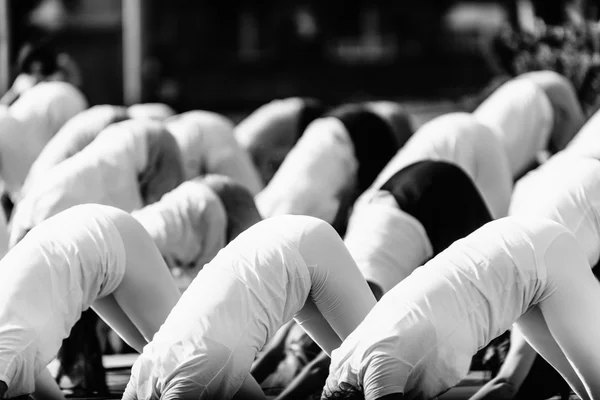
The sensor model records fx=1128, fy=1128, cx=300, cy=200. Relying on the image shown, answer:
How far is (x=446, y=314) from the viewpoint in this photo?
3062 millimetres

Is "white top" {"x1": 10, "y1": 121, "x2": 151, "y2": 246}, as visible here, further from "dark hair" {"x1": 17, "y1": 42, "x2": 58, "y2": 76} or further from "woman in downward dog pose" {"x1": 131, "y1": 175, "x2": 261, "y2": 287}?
"dark hair" {"x1": 17, "y1": 42, "x2": 58, "y2": 76}

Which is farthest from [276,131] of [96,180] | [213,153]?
[96,180]

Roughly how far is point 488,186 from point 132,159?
160 cm

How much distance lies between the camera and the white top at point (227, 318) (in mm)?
3180

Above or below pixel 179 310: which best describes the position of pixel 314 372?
below

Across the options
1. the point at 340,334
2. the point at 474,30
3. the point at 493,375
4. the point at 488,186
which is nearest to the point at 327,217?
the point at 488,186

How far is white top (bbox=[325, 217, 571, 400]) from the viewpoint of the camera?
3049mm

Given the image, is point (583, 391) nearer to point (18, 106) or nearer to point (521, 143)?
point (521, 143)

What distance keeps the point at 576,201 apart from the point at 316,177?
206 centimetres

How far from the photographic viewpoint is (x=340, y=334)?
3482mm

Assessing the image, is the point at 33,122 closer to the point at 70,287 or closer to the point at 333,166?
the point at 333,166

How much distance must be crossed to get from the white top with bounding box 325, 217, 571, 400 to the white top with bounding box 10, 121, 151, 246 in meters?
1.86

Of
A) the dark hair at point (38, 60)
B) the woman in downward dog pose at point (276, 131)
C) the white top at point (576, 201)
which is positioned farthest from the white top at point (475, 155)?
the dark hair at point (38, 60)

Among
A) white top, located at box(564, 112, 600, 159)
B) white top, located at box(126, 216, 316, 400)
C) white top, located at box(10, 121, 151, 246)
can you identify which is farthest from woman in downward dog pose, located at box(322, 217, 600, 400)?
white top, located at box(10, 121, 151, 246)
